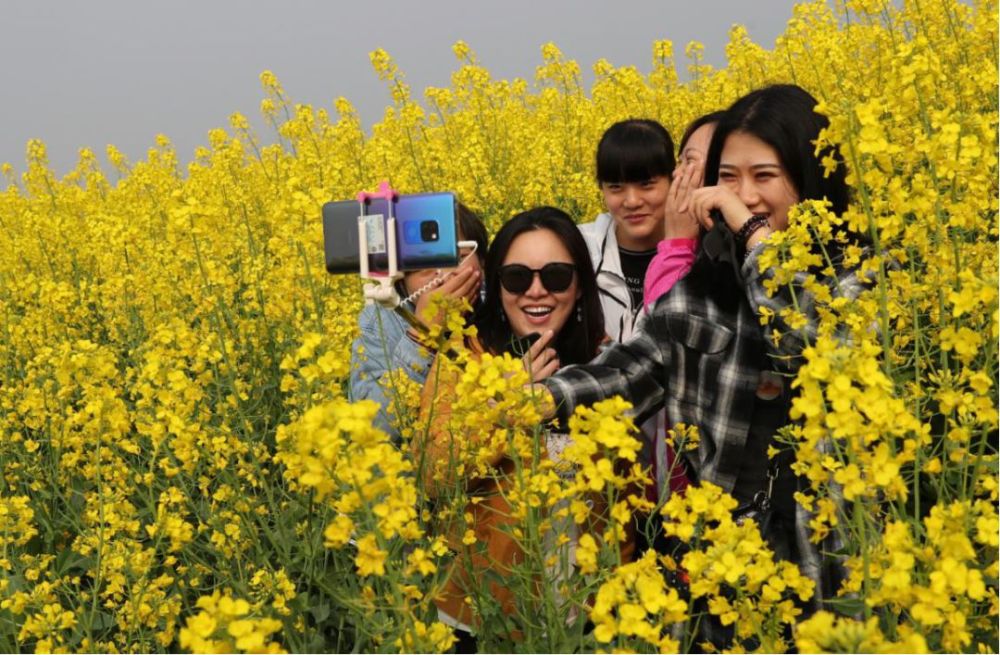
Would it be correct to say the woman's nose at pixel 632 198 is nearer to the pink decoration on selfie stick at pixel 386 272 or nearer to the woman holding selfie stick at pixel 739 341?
the woman holding selfie stick at pixel 739 341

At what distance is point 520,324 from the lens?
2.34m

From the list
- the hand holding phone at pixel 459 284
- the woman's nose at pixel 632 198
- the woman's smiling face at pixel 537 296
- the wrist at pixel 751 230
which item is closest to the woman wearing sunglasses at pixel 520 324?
the woman's smiling face at pixel 537 296

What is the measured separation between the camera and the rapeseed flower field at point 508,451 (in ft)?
4.03

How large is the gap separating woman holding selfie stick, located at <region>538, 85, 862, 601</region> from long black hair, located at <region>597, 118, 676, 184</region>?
2.45 feet

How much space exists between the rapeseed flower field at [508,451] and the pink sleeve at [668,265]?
0.33 meters

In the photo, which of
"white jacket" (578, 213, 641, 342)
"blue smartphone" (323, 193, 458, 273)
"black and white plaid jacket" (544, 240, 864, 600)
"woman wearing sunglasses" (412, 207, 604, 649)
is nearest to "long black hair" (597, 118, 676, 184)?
"white jacket" (578, 213, 641, 342)

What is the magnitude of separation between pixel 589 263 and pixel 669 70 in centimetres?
440

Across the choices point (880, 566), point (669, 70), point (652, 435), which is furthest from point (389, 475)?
point (669, 70)

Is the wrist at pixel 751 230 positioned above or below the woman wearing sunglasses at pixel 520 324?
above

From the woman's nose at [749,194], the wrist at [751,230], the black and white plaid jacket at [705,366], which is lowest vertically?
the black and white plaid jacket at [705,366]

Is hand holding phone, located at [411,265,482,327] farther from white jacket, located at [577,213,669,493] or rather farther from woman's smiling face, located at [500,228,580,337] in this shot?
white jacket, located at [577,213,669,493]

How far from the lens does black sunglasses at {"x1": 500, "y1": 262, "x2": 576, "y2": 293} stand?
2.33 meters

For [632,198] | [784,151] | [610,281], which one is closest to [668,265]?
[784,151]

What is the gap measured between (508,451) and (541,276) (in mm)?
731
